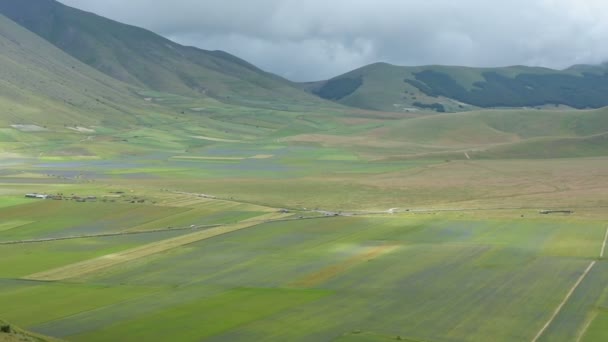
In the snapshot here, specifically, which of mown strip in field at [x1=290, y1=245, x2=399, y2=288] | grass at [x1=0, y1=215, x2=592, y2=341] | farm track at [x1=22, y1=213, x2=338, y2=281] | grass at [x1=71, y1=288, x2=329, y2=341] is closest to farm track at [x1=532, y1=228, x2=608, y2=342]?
grass at [x1=0, y1=215, x2=592, y2=341]

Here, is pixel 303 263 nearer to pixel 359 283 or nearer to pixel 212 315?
pixel 359 283

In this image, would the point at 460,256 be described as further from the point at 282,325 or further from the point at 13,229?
the point at 13,229

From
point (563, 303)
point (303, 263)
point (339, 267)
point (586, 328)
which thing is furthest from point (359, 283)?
point (586, 328)

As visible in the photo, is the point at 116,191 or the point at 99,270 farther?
the point at 116,191

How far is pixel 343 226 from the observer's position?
318 ft

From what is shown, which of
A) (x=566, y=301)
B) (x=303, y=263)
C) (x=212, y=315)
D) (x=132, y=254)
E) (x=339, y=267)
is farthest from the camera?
(x=132, y=254)

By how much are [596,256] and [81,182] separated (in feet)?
355

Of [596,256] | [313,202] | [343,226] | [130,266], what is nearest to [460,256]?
[596,256]

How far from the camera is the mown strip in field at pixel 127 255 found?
225 feet

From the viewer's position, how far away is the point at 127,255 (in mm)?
77875

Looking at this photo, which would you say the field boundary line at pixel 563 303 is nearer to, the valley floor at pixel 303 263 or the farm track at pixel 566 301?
the farm track at pixel 566 301

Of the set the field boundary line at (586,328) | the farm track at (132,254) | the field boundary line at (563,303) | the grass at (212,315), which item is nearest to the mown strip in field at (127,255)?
the farm track at (132,254)

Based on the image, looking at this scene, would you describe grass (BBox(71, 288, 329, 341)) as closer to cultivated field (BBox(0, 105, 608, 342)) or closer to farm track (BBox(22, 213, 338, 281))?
cultivated field (BBox(0, 105, 608, 342))

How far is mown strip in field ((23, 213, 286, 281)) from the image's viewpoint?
6869 centimetres
